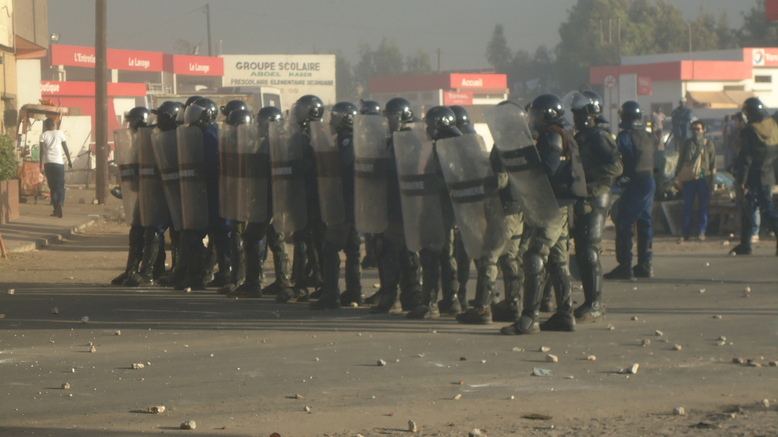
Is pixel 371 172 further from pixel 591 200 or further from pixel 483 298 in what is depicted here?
pixel 591 200

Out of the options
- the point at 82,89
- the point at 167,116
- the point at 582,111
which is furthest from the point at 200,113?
the point at 82,89

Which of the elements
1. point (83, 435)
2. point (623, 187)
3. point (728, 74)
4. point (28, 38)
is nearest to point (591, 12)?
point (728, 74)

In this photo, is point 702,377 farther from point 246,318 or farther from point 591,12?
point 591,12

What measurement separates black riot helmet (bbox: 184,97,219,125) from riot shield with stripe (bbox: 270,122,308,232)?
1.09 meters

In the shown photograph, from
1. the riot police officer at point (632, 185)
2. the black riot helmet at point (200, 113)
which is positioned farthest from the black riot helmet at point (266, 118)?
the riot police officer at point (632, 185)

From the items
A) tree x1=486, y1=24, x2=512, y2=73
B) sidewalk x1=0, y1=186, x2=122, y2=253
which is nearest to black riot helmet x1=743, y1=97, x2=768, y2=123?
sidewalk x1=0, y1=186, x2=122, y2=253

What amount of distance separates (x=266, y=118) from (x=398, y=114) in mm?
1962

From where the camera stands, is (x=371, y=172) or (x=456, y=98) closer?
(x=371, y=172)

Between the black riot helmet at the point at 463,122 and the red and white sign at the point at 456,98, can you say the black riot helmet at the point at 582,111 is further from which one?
the red and white sign at the point at 456,98

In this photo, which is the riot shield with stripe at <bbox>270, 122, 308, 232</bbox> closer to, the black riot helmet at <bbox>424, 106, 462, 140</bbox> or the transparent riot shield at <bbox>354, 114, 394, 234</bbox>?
the transparent riot shield at <bbox>354, 114, 394, 234</bbox>

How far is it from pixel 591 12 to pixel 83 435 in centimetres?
11669

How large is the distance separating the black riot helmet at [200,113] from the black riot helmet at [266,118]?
512 mm

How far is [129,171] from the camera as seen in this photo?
42.5 feet

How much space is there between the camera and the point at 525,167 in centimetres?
895
